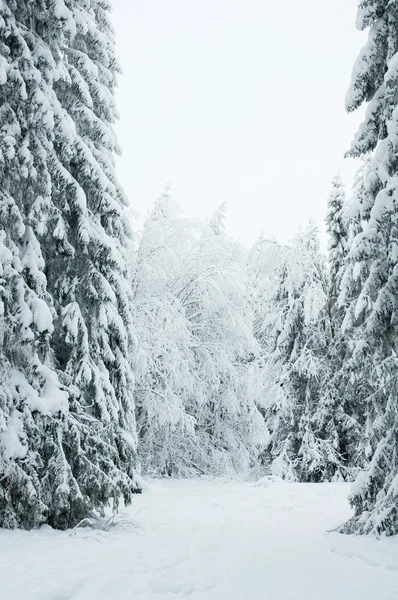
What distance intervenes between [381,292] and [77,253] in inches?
180

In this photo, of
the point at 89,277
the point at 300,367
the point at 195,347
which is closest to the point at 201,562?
the point at 89,277

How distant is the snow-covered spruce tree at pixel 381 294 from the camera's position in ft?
19.6

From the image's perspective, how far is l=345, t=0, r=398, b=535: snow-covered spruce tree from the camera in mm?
5980

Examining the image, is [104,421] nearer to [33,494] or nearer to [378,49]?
[33,494]

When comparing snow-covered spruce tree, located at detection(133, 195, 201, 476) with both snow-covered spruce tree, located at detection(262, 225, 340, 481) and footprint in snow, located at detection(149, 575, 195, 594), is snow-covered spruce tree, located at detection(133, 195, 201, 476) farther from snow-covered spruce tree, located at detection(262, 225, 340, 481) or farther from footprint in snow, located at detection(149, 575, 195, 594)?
footprint in snow, located at detection(149, 575, 195, 594)

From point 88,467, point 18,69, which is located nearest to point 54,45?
point 18,69

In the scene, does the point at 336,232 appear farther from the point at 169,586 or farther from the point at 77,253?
the point at 169,586

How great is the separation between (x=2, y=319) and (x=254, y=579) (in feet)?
13.2

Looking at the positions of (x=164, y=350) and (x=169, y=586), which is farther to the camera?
(x=164, y=350)

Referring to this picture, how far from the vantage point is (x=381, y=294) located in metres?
6.10

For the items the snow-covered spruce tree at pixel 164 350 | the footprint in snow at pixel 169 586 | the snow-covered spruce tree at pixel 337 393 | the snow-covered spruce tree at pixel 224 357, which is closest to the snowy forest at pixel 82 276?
the footprint in snow at pixel 169 586

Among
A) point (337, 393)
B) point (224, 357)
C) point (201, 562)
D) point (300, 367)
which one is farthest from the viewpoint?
point (224, 357)

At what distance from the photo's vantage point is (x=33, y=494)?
18.8ft

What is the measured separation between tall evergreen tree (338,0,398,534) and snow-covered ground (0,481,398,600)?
0.57 metres
